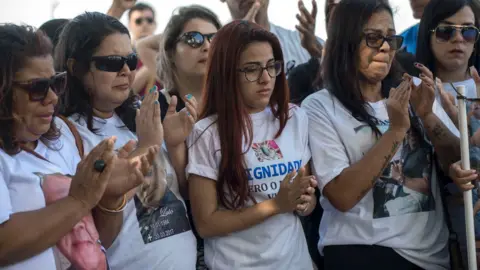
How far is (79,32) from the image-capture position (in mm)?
2846

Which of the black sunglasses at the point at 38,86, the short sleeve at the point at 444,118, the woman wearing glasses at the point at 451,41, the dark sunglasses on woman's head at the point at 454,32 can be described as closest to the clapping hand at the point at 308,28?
the woman wearing glasses at the point at 451,41

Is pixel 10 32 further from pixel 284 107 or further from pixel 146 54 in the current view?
pixel 146 54

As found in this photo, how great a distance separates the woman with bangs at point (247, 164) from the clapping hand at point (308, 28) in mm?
1029

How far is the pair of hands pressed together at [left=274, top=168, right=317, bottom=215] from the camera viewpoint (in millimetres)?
2656

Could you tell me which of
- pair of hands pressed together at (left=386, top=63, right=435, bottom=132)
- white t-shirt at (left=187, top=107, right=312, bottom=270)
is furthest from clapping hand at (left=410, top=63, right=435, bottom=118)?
white t-shirt at (left=187, top=107, right=312, bottom=270)

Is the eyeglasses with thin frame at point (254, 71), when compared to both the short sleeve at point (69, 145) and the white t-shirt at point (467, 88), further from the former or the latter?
the white t-shirt at point (467, 88)

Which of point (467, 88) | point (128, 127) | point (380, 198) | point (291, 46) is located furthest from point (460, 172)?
point (291, 46)

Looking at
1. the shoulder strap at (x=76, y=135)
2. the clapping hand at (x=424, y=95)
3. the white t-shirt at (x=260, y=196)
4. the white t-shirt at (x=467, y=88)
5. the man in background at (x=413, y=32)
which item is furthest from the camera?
the man in background at (x=413, y=32)

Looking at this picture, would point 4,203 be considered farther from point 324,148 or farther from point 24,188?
point 324,148

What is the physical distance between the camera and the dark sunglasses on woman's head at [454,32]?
3531 millimetres

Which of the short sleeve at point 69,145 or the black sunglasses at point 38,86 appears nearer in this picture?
the black sunglasses at point 38,86

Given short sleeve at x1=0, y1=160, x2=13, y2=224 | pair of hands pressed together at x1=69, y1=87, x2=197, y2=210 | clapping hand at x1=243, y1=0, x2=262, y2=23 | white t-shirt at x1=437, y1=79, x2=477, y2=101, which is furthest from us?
clapping hand at x1=243, y1=0, x2=262, y2=23

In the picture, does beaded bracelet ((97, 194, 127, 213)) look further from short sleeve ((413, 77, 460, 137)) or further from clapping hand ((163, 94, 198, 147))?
short sleeve ((413, 77, 460, 137))

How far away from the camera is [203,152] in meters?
2.82
